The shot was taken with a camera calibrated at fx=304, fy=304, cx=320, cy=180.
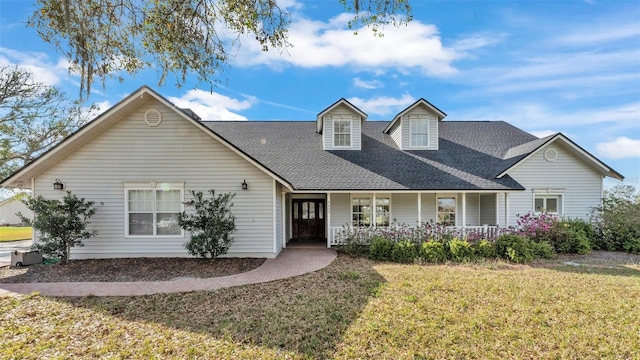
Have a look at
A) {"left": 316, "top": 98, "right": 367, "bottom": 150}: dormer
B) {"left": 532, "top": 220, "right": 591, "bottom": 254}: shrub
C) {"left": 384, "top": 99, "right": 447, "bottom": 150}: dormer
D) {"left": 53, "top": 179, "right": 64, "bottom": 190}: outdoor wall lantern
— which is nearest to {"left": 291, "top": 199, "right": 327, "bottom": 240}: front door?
{"left": 316, "top": 98, "right": 367, "bottom": 150}: dormer

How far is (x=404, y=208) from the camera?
14180 millimetres

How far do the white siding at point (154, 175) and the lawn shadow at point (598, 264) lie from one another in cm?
943

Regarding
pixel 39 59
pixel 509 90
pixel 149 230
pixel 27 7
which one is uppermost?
pixel 509 90

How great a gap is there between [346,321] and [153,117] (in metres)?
9.01

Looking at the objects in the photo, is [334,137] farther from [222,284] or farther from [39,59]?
[39,59]

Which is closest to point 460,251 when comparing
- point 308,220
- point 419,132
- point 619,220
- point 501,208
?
point 501,208

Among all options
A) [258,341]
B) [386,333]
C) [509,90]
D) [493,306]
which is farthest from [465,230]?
[258,341]

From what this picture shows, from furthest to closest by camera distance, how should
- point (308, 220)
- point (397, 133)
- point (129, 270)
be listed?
1. point (397, 133)
2. point (308, 220)
3. point (129, 270)

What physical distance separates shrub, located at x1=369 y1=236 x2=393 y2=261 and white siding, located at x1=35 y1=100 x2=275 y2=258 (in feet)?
11.7

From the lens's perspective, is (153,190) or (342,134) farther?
(342,134)

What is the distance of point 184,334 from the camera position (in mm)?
4840

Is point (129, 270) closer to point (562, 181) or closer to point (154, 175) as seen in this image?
point (154, 175)

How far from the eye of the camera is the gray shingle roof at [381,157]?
1270 cm

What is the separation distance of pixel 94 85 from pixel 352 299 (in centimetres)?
692
